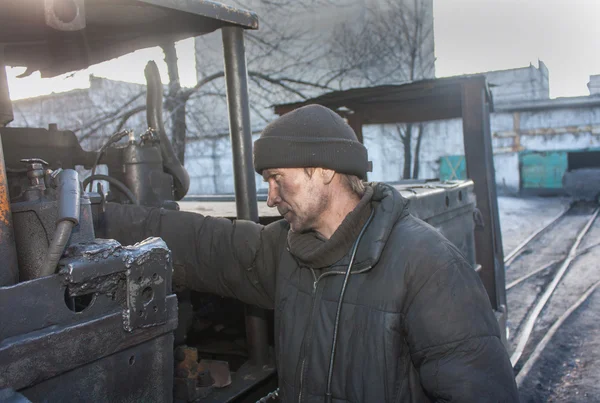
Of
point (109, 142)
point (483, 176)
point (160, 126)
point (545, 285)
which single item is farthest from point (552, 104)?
point (109, 142)

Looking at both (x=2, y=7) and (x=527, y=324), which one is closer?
(x=2, y=7)

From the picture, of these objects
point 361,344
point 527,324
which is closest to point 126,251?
point 361,344

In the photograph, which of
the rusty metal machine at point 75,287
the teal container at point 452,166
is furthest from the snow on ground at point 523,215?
the rusty metal machine at point 75,287

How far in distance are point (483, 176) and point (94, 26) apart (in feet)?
13.9

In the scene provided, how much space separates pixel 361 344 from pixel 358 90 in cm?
463

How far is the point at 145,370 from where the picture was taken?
53.6 inches

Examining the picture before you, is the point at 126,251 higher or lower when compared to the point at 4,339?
higher

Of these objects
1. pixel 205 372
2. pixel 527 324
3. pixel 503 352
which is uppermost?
pixel 503 352

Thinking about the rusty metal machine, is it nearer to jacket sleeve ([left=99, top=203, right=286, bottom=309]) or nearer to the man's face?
jacket sleeve ([left=99, top=203, right=286, bottom=309])

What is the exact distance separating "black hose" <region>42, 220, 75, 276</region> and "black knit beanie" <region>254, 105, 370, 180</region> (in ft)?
2.51

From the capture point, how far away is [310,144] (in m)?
1.72

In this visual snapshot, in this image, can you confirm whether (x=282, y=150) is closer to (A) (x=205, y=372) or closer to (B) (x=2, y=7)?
(B) (x=2, y=7)

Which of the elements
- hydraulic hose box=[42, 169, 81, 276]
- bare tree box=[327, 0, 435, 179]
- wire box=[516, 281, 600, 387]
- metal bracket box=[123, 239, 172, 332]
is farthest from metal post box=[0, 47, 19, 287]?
bare tree box=[327, 0, 435, 179]

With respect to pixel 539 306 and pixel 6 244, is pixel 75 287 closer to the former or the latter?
pixel 6 244
